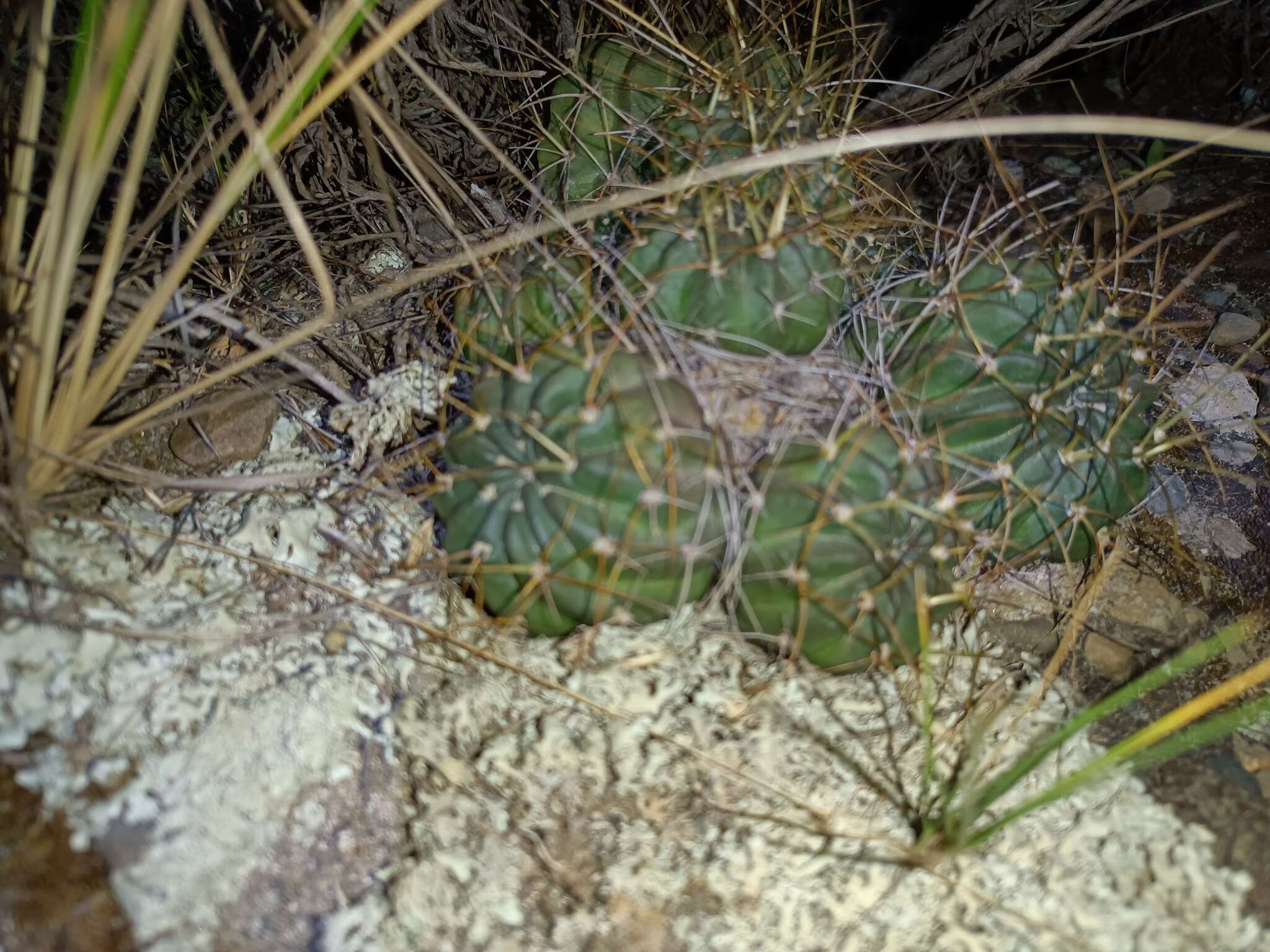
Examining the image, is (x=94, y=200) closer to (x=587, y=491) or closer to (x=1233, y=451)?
(x=587, y=491)

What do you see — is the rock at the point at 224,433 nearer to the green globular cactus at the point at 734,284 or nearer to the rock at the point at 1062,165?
the green globular cactus at the point at 734,284

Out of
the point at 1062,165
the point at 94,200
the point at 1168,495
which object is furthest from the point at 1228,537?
the point at 94,200

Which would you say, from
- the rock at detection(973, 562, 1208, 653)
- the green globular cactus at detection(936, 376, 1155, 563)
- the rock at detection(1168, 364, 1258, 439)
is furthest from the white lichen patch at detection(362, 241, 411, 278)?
the rock at detection(1168, 364, 1258, 439)

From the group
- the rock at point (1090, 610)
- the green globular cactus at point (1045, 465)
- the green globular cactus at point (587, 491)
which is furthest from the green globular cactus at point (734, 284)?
the rock at point (1090, 610)

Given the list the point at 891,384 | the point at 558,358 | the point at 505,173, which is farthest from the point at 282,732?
the point at 505,173

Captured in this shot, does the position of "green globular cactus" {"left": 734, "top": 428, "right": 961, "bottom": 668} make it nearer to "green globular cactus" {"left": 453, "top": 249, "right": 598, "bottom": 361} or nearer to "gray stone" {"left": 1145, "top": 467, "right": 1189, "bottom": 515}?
Answer: "green globular cactus" {"left": 453, "top": 249, "right": 598, "bottom": 361}

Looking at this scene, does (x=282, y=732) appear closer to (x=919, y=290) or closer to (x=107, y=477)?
(x=107, y=477)
